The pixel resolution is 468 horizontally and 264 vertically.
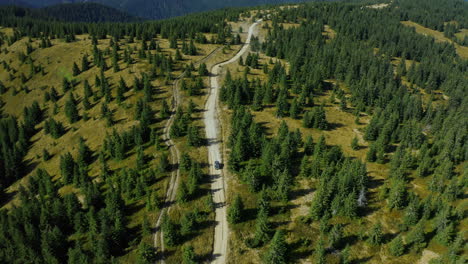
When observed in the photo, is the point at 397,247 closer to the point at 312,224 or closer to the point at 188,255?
the point at 312,224

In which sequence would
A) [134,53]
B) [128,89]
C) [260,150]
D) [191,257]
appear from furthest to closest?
[134,53] < [128,89] < [260,150] < [191,257]

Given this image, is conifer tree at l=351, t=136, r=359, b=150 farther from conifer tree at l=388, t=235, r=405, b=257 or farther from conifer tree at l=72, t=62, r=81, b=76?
conifer tree at l=72, t=62, r=81, b=76

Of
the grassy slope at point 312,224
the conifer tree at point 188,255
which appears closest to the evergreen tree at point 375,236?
the grassy slope at point 312,224

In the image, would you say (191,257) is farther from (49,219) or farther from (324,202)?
(49,219)

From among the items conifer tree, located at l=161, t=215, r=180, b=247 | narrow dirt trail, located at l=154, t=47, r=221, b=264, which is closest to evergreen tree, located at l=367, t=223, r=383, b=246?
conifer tree, located at l=161, t=215, r=180, b=247

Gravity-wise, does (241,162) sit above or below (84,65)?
below

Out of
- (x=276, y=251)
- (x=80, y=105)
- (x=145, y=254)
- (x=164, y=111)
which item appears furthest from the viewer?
(x=80, y=105)

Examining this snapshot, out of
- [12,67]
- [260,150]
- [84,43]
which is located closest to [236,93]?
[260,150]

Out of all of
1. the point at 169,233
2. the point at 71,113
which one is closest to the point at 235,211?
the point at 169,233
